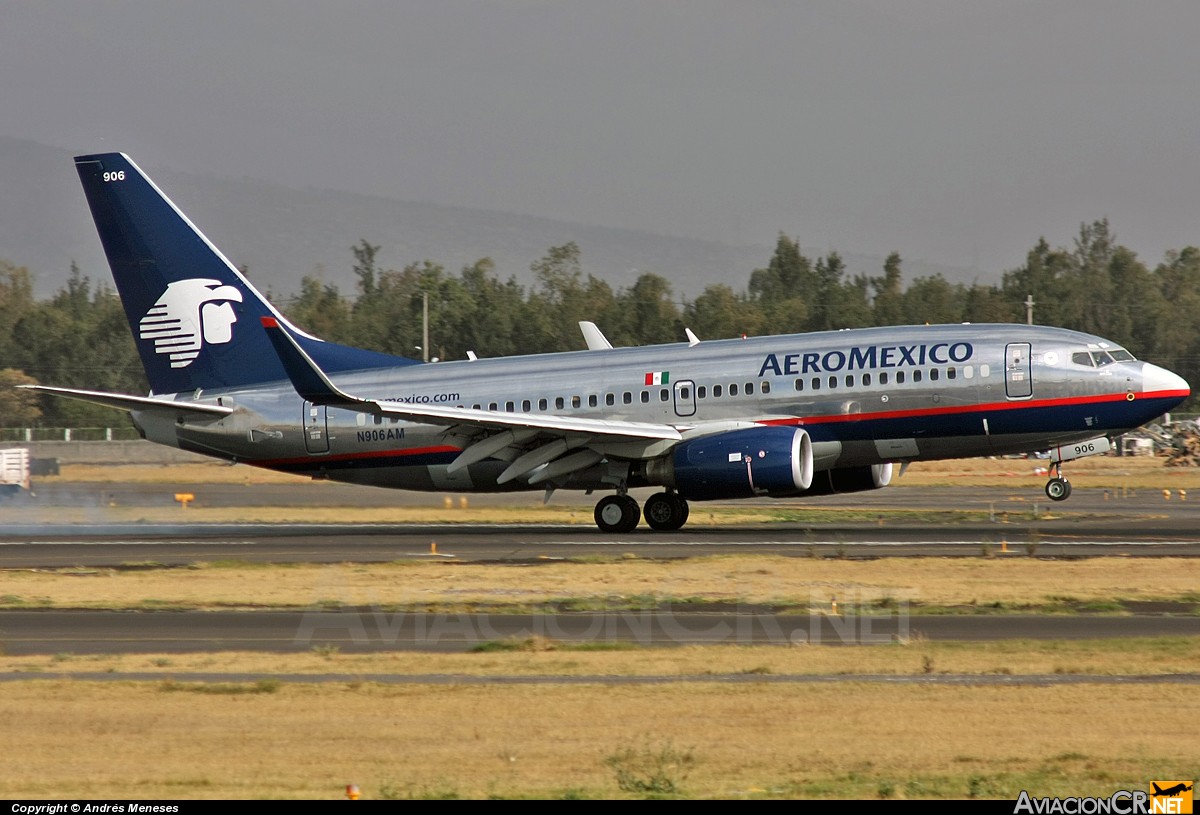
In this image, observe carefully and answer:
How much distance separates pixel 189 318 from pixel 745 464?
14780mm

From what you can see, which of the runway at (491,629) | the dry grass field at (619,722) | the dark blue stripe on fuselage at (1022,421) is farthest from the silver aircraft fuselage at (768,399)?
the runway at (491,629)

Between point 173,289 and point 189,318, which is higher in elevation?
point 173,289

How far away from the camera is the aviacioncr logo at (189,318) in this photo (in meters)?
36.9

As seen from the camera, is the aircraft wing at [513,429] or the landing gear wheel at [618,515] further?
the landing gear wheel at [618,515]

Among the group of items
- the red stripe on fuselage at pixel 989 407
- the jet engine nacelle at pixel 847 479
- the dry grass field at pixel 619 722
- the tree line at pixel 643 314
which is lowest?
the dry grass field at pixel 619 722

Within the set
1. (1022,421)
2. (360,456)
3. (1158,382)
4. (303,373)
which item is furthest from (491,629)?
(1158,382)

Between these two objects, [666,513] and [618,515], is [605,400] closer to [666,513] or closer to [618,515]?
[618,515]

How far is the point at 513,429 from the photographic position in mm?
33469

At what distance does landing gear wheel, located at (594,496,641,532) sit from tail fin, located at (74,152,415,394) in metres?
9.10

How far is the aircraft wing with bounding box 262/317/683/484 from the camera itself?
32.0m

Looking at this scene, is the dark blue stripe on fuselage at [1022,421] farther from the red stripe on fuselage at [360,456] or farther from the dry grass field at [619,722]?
the dry grass field at [619,722]

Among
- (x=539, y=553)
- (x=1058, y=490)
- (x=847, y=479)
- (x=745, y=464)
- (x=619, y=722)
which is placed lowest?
(x=619, y=722)

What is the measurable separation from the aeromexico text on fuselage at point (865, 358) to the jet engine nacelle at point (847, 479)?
8.55ft
